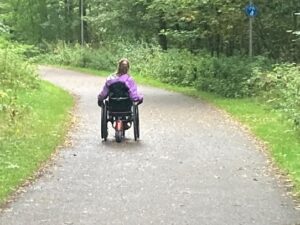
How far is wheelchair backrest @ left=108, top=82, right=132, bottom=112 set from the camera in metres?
13.2

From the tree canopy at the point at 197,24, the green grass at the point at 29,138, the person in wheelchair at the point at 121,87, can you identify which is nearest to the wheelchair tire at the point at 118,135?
the person in wheelchair at the point at 121,87

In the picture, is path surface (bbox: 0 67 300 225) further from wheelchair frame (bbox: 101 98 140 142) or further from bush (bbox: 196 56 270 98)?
bush (bbox: 196 56 270 98)

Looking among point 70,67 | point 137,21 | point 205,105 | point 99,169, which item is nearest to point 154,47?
point 137,21

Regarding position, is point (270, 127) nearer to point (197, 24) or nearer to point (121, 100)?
point (121, 100)

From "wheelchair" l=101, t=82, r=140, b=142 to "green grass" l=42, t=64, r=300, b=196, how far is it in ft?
8.50

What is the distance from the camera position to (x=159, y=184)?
9453mm

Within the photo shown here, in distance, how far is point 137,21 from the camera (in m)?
40.6

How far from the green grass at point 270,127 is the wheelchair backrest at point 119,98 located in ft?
9.11

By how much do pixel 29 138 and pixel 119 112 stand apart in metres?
1.85

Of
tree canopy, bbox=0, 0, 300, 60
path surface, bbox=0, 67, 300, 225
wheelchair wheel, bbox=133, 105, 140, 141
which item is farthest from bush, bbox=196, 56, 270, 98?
wheelchair wheel, bbox=133, 105, 140, 141

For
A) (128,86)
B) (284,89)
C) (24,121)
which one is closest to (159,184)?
(128,86)

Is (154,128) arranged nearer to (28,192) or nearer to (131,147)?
(131,147)

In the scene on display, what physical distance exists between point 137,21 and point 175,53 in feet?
33.3

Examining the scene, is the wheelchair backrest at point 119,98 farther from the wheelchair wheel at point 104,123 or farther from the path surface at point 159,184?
the path surface at point 159,184
